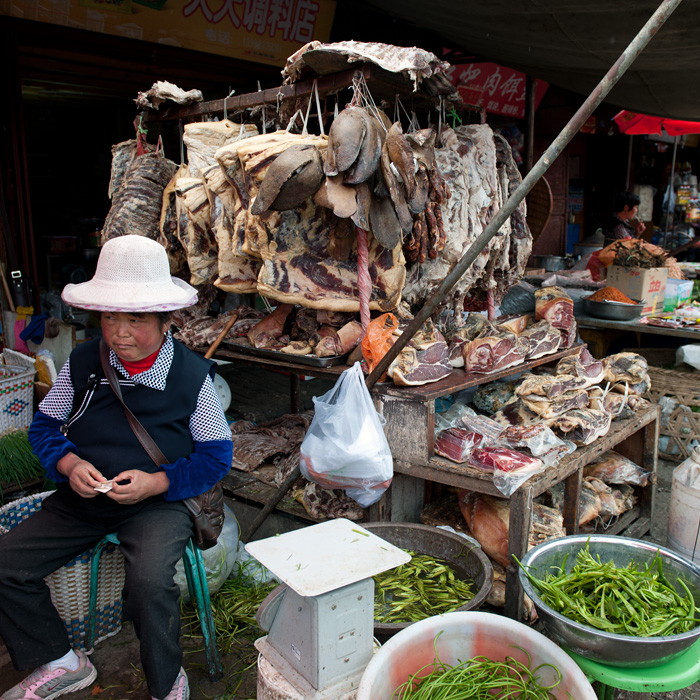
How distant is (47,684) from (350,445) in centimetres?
164

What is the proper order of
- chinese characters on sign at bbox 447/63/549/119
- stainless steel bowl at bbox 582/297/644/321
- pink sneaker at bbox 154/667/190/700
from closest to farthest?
pink sneaker at bbox 154/667/190/700 < stainless steel bowl at bbox 582/297/644/321 < chinese characters on sign at bbox 447/63/549/119

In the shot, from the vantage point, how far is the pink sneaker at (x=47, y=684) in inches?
102

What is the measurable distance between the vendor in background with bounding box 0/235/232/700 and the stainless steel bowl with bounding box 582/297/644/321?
431cm

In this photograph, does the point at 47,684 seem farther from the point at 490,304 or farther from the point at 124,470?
the point at 490,304

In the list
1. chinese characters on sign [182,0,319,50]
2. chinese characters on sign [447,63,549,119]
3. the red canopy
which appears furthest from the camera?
the red canopy

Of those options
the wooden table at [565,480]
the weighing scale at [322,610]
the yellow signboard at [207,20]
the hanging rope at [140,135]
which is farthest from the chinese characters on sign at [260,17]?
the weighing scale at [322,610]

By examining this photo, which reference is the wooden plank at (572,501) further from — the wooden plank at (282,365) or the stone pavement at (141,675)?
the wooden plank at (282,365)

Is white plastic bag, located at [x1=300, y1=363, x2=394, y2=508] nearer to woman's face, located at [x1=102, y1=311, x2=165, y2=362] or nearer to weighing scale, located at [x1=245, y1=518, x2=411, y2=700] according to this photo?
weighing scale, located at [x1=245, y1=518, x2=411, y2=700]

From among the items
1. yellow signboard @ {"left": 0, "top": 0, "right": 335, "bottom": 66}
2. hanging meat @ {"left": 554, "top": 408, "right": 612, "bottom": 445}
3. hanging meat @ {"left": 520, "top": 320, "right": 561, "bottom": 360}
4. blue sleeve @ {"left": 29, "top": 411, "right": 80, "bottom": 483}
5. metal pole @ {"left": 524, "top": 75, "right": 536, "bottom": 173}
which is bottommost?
hanging meat @ {"left": 554, "top": 408, "right": 612, "bottom": 445}

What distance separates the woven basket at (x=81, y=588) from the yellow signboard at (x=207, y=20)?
3.91m

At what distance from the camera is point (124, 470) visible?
259cm

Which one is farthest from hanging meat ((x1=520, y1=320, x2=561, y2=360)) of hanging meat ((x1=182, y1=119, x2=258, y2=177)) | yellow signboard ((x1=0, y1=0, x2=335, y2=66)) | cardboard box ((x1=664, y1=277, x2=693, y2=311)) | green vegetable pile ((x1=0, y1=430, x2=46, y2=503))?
yellow signboard ((x1=0, y1=0, x2=335, y2=66))

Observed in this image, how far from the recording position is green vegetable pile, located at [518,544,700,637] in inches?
85.4

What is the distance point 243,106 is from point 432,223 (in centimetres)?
158
